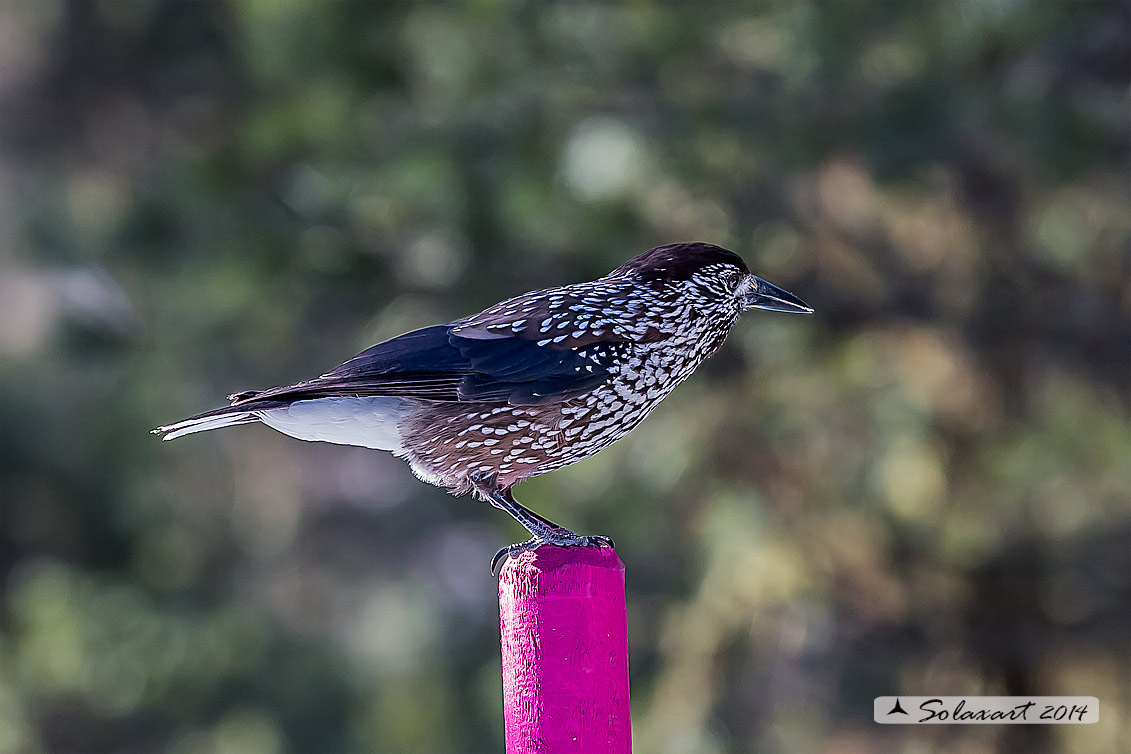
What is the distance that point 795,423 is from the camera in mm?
6707

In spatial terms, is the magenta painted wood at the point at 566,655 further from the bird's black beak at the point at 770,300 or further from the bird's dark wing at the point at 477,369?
the bird's black beak at the point at 770,300

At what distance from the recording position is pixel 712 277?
2.88 m

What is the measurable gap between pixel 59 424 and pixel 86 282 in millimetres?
2174

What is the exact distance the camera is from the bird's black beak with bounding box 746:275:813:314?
114 inches

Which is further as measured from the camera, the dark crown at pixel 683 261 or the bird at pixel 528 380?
the dark crown at pixel 683 261

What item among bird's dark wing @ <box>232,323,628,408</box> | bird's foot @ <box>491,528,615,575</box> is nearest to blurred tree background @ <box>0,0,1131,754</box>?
bird's dark wing @ <box>232,323,628,408</box>

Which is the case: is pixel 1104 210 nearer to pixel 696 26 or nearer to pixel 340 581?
pixel 696 26

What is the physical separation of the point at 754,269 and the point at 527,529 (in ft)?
10.9

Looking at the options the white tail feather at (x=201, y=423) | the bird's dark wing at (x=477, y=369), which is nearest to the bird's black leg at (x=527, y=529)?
the bird's dark wing at (x=477, y=369)

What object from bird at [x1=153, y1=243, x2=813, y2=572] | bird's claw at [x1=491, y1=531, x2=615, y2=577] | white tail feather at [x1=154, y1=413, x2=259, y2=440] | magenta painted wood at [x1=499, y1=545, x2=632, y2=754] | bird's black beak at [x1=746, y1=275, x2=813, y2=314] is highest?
bird's black beak at [x1=746, y1=275, x2=813, y2=314]

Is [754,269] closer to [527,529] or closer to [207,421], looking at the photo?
[527,529]

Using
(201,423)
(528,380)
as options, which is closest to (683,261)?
(528,380)

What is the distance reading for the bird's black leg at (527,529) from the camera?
8.32 feet

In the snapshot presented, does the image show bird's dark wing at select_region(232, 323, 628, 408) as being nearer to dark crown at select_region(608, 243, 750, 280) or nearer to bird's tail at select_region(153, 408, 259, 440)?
bird's tail at select_region(153, 408, 259, 440)
